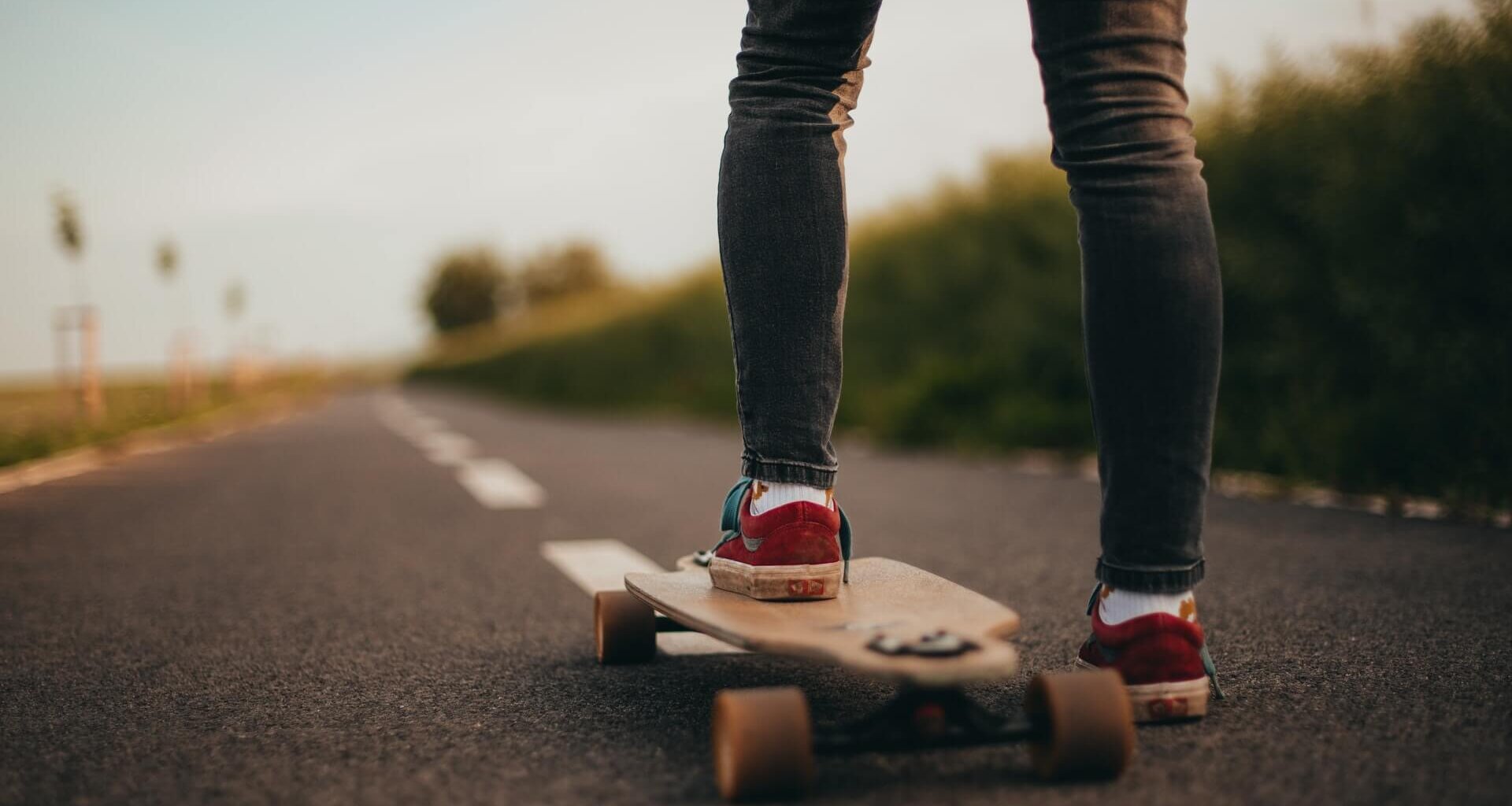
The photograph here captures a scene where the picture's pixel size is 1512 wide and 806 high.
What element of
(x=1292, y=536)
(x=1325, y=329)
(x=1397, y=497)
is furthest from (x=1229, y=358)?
(x=1292, y=536)

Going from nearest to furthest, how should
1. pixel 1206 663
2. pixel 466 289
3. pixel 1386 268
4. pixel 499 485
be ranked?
1. pixel 1206 663
2. pixel 1386 268
3. pixel 499 485
4. pixel 466 289

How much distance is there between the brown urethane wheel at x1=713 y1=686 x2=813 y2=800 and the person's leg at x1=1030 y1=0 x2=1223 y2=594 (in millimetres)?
463

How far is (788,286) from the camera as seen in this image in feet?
5.15

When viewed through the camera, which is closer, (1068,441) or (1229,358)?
(1229,358)

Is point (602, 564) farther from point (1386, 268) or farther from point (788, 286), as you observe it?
point (1386, 268)

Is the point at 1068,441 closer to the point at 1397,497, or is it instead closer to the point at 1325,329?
the point at 1325,329

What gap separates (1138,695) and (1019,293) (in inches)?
278

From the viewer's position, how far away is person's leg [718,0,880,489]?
1.57m

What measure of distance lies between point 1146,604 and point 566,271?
7789 centimetres

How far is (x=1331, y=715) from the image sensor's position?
1.42m

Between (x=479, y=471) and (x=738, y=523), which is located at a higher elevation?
(x=738, y=523)

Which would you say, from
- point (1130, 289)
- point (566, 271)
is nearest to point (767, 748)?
point (1130, 289)

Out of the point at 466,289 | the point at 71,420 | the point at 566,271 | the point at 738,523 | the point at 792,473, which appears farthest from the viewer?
the point at 466,289

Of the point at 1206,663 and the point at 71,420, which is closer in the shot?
the point at 1206,663
